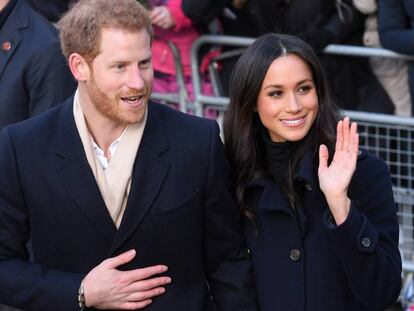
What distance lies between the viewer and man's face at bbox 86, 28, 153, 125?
11.5 feet

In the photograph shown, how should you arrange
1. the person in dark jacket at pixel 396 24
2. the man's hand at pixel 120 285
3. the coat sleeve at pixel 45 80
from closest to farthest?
the man's hand at pixel 120 285 < the coat sleeve at pixel 45 80 < the person in dark jacket at pixel 396 24

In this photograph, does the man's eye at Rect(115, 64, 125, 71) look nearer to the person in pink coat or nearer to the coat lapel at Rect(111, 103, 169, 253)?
the coat lapel at Rect(111, 103, 169, 253)

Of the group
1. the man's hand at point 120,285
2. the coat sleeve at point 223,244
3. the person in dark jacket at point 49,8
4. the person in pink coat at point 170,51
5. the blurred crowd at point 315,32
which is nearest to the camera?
the man's hand at point 120,285

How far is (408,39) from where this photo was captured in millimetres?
5711

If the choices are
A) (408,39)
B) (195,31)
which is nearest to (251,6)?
(195,31)

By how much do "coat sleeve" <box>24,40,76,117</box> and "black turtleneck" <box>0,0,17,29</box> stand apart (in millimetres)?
244

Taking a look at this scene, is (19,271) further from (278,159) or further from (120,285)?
(278,159)

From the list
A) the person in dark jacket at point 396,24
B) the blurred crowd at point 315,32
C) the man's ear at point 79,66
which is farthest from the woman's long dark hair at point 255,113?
the person in dark jacket at point 396,24

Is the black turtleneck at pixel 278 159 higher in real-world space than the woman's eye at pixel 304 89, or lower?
lower

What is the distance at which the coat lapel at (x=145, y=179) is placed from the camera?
360 cm

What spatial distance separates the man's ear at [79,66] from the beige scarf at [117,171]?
194 mm

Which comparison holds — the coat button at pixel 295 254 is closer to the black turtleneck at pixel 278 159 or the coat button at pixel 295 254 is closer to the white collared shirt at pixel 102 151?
the black turtleneck at pixel 278 159

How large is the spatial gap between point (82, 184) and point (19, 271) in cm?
41

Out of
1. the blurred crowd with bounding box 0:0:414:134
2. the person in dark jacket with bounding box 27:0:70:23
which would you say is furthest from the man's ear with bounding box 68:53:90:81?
the person in dark jacket with bounding box 27:0:70:23
